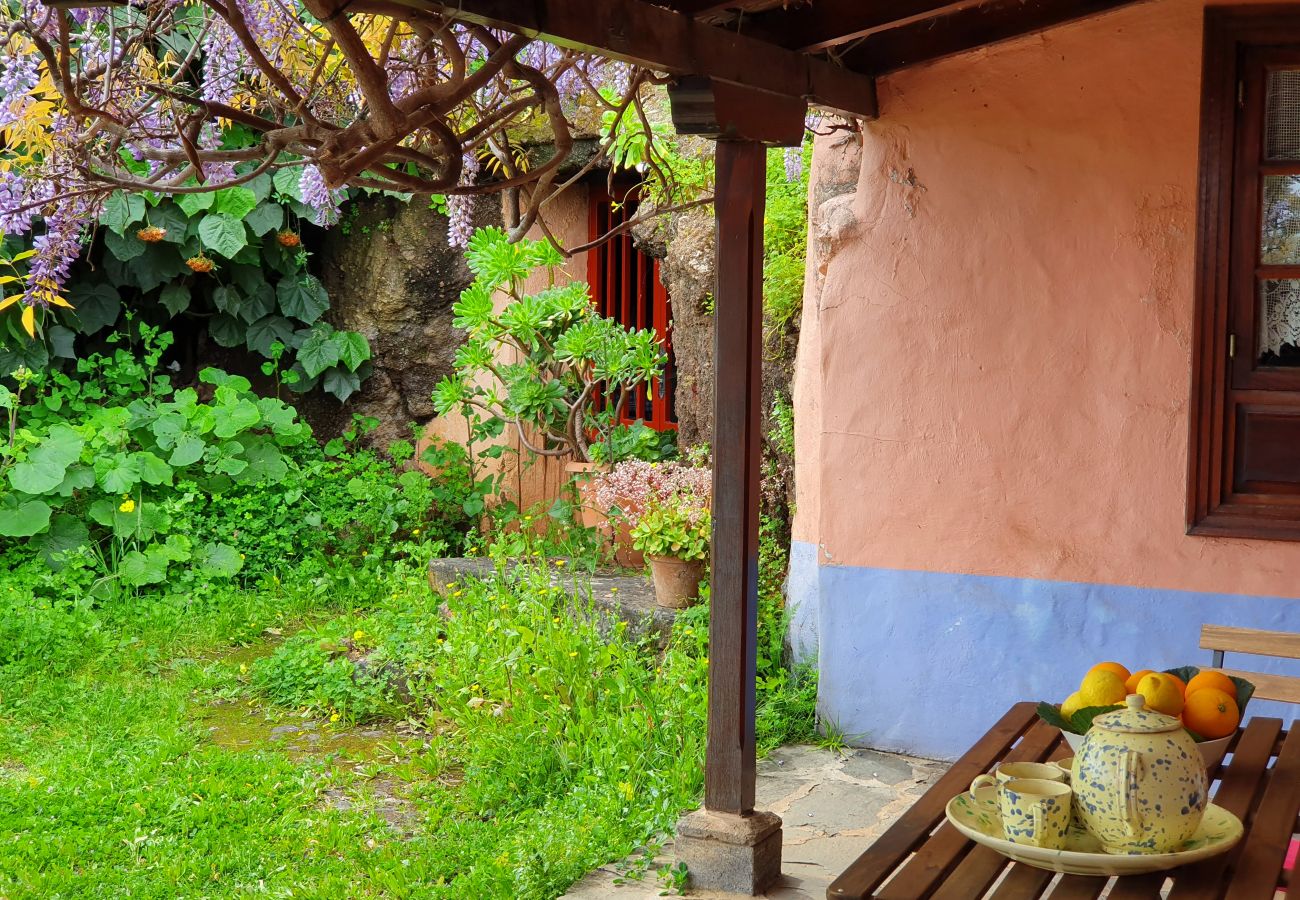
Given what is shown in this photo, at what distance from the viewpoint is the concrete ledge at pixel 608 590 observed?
20.0 feet

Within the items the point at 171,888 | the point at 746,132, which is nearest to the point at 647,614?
the point at 171,888

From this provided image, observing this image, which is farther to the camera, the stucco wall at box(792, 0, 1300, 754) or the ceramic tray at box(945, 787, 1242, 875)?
the stucco wall at box(792, 0, 1300, 754)

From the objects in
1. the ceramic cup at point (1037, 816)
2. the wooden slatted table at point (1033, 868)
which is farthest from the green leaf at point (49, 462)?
the ceramic cup at point (1037, 816)

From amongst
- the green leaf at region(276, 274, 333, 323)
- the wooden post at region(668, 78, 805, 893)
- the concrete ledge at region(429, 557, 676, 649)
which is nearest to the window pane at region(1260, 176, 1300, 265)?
the wooden post at region(668, 78, 805, 893)

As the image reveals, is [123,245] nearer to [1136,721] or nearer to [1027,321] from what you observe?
[1027,321]

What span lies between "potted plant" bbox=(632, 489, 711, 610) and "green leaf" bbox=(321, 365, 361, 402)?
12.1ft

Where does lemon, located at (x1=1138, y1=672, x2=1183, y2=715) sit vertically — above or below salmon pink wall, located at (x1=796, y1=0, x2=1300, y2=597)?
below

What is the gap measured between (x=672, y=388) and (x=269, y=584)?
9.98 feet

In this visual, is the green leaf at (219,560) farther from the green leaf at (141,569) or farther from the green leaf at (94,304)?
the green leaf at (94,304)

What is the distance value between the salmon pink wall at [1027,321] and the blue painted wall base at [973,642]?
A: 7 centimetres

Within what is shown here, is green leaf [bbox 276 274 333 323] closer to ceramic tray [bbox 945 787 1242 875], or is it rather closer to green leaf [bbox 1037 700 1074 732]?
green leaf [bbox 1037 700 1074 732]

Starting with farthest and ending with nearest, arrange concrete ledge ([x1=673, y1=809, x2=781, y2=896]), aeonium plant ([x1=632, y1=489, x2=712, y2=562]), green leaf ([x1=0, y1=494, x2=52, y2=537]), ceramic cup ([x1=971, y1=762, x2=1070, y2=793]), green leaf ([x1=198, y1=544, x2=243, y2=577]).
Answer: green leaf ([x1=198, y1=544, x2=243, y2=577])
green leaf ([x1=0, y1=494, x2=52, y2=537])
aeonium plant ([x1=632, y1=489, x2=712, y2=562])
concrete ledge ([x1=673, y1=809, x2=781, y2=896])
ceramic cup ([x1=971, y1=762, x2=1070, y2=793])

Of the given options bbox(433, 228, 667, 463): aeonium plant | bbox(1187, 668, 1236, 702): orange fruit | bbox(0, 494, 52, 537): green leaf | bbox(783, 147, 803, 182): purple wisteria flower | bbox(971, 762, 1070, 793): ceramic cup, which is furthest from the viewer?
bbox(433, 228, 667, 463): aeonium plant

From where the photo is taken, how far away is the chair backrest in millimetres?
3602
